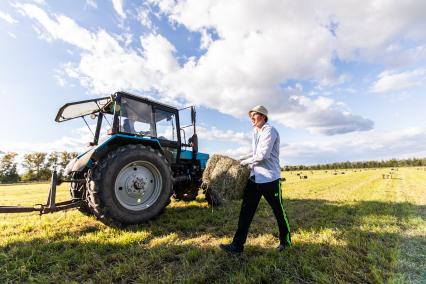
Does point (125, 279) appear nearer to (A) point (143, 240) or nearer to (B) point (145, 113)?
(A) point (143, 240)

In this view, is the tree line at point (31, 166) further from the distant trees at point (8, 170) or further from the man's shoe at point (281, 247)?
the man's shoe at point (281, 247)

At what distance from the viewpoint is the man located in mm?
3605

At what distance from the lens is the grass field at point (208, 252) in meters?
2.86

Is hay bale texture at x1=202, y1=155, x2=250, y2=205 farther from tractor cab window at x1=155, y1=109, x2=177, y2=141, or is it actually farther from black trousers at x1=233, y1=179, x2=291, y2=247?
black trousers at x1=233, y1=179, x2=291, y2=247

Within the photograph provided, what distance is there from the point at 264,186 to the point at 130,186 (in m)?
2.57

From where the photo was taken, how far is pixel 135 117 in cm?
588

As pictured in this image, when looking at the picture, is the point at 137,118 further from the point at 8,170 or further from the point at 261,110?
the point at 8,170

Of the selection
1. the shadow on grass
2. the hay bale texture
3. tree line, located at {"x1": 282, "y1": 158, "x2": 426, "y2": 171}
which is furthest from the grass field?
tree line, located at {"x1": 282, "y1": 158, "x2": 426, "y2": 171}

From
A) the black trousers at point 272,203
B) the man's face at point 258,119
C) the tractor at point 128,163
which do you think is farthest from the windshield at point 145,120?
the black trousers at point 272,203

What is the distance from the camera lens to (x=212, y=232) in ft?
→ 15.0

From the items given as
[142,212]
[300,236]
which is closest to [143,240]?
[142,212]

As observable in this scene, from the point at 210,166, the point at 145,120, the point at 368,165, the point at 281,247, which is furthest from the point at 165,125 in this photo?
the point at 368,165

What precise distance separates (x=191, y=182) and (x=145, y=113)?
2.24 meters

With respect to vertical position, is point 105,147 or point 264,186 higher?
point 105,147
